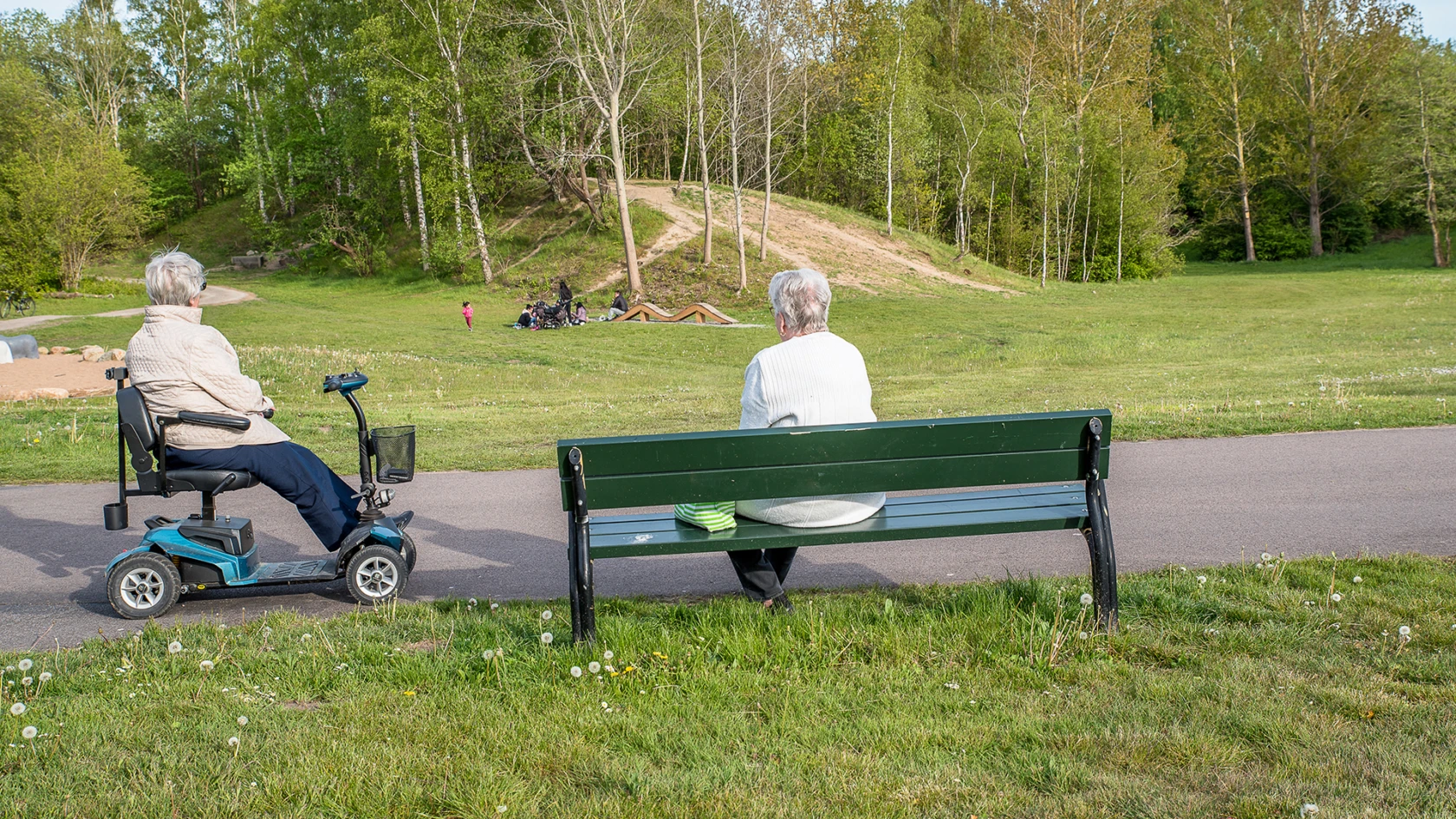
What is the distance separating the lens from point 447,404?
47.5 feet

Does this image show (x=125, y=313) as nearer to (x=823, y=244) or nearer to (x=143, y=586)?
(x=823, y=244)

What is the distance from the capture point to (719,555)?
6332mm

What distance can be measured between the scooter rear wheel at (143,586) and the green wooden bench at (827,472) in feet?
8.05

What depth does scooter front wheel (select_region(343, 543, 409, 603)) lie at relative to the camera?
5.46 m

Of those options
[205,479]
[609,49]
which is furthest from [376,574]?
[609,49]

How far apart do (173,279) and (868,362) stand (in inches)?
695

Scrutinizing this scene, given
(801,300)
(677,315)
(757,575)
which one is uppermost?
(677,315)

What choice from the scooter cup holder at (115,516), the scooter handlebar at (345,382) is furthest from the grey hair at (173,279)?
the scooter cup holder at (115,516)

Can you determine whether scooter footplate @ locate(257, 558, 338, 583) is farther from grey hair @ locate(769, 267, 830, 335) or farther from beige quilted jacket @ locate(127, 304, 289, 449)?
grey hair @ locate(769, 267, 830, 335)

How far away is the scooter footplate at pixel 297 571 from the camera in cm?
554

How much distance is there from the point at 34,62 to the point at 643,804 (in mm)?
77791

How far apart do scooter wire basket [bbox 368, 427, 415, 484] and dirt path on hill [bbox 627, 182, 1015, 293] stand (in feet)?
111

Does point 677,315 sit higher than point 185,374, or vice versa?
point 677,315

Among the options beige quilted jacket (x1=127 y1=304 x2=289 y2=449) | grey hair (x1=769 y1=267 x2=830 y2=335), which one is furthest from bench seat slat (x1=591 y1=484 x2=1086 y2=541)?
beige quilted jacket (x1=127 y1=304 x2=289 y2=449)
